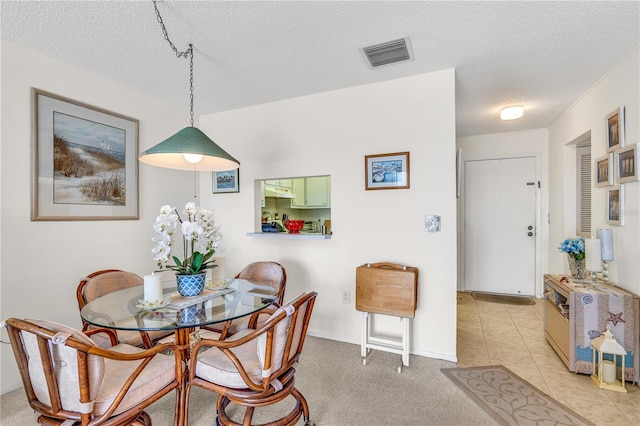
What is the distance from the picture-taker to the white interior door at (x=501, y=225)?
169 inches

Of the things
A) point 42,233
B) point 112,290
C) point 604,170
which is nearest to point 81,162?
point 42,233

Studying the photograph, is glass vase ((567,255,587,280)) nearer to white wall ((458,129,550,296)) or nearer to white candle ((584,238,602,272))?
white candle ((584,238,602,272))

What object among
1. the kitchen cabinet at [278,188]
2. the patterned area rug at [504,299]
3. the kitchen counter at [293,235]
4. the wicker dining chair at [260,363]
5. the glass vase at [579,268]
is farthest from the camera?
the kitchen cabinet at [278,188]

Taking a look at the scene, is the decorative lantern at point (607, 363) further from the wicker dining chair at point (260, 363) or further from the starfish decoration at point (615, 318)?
the wicker dining chair at point (260, 363)

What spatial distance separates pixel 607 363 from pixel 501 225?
2.56 meters

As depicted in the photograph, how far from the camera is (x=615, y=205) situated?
2428mm

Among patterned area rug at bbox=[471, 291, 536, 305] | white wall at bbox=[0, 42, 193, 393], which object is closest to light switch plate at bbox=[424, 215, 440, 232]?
patterned area rug at bbox=[471, 291, 536, 305]

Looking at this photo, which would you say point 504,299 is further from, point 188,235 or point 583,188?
point 188,235

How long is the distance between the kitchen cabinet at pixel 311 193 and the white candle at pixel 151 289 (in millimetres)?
3534

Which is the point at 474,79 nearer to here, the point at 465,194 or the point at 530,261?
the point at 465,194

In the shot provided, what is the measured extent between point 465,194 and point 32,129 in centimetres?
512

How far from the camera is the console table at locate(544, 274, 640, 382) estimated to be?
2.10 meters

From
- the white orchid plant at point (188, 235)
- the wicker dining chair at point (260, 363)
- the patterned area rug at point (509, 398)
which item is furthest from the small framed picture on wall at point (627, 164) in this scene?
the white orchid plant at point (188, 235)

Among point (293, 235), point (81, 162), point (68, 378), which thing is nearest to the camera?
point (68, 378)
